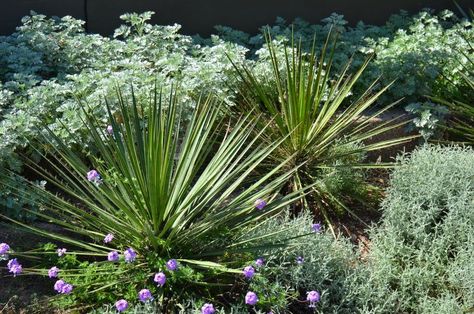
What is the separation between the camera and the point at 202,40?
6.26 m

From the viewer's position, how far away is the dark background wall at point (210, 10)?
20.9ft

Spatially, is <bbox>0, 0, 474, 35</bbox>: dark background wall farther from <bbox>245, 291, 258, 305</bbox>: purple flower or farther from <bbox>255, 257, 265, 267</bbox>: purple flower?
<bbox>245, 291, 258, 305</bbox>: purple flower

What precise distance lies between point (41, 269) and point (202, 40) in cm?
312

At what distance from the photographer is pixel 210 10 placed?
6.84m

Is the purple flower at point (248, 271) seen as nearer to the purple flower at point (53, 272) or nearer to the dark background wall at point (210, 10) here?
the purple flower at point (53, 272)

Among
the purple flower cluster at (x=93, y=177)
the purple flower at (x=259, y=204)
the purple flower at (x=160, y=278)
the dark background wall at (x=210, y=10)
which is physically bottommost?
the purple flower at (x=160, y=278)

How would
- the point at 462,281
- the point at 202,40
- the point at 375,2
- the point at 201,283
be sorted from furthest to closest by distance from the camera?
the point at 375,2 < the point at 202,40 < the point at 462,281 < the point at 201,283

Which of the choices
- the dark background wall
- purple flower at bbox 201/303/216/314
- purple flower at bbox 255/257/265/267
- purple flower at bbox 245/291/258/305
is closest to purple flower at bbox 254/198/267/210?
purple flower at bbox 255/257/265/267

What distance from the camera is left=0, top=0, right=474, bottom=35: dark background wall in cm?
637

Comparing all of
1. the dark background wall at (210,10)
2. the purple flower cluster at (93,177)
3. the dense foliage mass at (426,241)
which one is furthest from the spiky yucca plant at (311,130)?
the dark background wall at (210,10)

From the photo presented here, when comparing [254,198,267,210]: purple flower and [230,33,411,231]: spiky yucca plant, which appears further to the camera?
[230,33,411,231]: spiky yucca plant

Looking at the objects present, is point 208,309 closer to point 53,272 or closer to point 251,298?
point 251,298

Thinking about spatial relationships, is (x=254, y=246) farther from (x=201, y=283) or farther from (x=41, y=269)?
(x=41, y=269)

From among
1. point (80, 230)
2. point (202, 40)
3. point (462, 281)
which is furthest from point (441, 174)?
point (202, 40)
